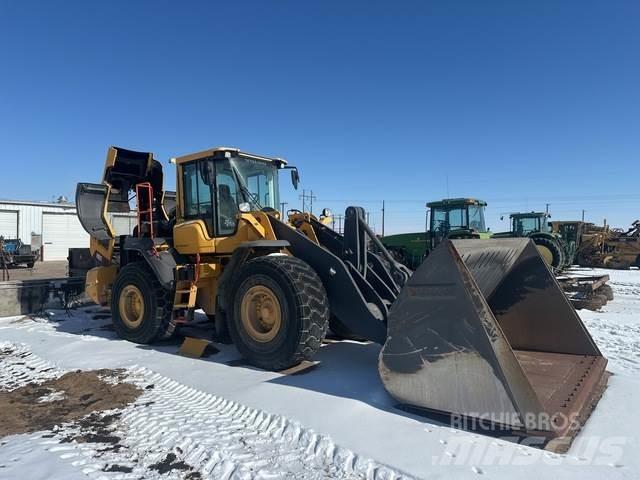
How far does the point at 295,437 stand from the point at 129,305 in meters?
4.68

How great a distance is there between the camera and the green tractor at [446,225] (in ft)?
51.5

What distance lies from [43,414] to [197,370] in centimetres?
160

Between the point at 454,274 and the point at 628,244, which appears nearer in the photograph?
the point at 454,274

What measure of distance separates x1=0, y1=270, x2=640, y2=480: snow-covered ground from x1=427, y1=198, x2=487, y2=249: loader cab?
10.5 meters

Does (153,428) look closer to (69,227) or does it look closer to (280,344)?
(280,344)

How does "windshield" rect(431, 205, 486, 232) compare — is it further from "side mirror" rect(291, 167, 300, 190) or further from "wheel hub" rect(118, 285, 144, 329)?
"wheel hub" rect(118, 285, 144, 329)

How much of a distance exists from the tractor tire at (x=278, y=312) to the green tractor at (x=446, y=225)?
35.5 feet

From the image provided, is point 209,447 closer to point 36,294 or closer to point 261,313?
point 261,313

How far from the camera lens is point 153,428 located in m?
3.83

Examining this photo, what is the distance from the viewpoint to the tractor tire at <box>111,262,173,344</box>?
6789mm

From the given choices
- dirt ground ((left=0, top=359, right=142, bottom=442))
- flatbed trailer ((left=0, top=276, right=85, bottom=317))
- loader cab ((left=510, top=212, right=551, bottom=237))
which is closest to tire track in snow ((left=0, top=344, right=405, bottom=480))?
dirt ground ((left=0, top=359, right=142, bottom=442))

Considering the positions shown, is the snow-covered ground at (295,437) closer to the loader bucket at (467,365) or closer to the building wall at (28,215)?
the loader bucket at (467,365)

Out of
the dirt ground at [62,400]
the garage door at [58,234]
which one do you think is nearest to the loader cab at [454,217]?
the dirt ground at [62,400]

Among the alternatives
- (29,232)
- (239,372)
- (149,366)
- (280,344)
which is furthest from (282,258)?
(29,232)
